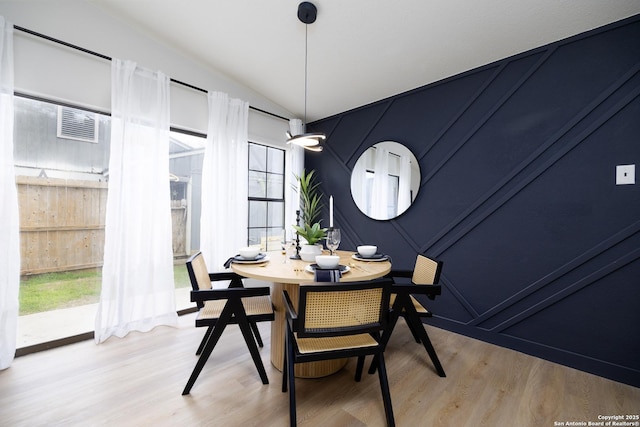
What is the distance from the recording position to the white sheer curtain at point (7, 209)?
1867 mm

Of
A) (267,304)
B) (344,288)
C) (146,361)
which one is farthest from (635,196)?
(146,361)

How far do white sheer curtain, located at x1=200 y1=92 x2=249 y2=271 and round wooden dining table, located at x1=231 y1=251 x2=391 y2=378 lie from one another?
1249 millimetres

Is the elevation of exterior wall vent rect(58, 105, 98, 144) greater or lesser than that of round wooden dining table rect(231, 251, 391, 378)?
greater

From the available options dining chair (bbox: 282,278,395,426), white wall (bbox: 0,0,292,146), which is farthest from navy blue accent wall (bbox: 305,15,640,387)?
white wall (bbox: 0,0,292,146)

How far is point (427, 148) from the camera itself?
113 inches

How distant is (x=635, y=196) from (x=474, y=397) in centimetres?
179

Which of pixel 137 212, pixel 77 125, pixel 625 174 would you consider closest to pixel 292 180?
pixel 137 212

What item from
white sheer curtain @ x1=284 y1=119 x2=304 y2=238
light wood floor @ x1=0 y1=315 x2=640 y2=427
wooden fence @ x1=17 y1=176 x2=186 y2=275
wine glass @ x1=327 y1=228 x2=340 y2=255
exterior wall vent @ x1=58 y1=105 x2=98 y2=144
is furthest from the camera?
white sheer curtain @ x1=284 y1=119 x2=304 y2=238

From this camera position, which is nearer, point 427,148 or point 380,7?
point 380,7

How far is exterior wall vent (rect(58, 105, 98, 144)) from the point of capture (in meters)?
2.33

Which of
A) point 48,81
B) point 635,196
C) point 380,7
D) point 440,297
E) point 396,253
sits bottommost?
point 440,297

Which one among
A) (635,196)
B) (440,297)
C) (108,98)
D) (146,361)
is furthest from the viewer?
(440,297)

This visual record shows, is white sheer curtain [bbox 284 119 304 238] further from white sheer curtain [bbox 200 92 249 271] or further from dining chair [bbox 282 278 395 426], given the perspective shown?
dining chair [bbox 282 278 395 426]

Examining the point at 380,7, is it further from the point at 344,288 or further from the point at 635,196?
the point at 635,196
